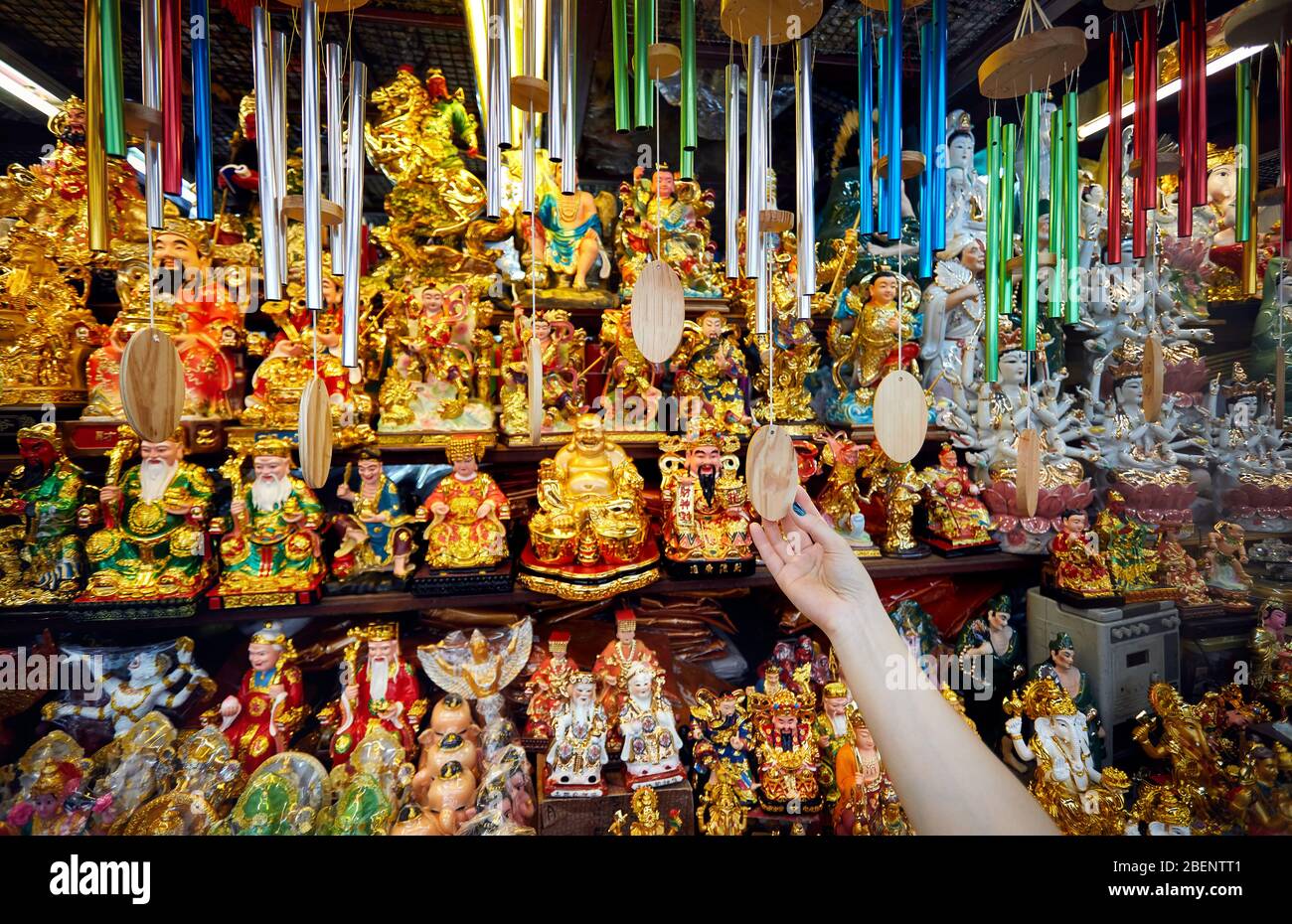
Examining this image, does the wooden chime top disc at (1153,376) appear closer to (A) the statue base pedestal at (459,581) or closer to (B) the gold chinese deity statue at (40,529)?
(A) the statue base pedestal at (459,581)

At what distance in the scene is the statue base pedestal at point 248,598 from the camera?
6.36 ft

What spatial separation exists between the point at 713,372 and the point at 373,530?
1409 mm

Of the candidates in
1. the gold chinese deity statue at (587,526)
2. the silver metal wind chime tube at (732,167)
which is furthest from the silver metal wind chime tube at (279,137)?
the gold chinese deity statue at (587,526)

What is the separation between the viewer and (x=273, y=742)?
2010 millimetres

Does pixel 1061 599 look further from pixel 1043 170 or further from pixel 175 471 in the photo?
pixel 175 471

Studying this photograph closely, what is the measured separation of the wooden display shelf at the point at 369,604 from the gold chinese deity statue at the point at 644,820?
2.15 ft

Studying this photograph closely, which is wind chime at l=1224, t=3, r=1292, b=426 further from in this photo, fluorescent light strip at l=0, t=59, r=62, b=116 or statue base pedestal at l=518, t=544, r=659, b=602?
fluorescent light strip at l=0, t=59, r=62, b=116

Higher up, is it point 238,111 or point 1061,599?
point 238,111

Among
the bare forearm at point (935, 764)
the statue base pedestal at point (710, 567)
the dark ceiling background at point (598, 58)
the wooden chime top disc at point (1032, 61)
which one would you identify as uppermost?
the dark ceiling background at point (598, 58)

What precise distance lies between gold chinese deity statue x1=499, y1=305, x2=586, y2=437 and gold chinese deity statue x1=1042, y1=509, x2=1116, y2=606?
2.00 meters
